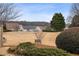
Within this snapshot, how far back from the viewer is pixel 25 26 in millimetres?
2469

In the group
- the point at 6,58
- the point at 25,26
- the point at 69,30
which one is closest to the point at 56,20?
the point at 69,30

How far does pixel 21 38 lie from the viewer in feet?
8.05

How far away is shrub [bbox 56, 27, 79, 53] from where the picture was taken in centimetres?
243

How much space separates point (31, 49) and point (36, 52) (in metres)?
0.07

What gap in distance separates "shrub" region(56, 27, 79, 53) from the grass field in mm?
61

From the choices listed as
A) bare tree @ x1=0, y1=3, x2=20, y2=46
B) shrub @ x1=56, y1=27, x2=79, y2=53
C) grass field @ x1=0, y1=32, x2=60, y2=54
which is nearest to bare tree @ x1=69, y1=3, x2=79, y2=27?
shrub @ x1=56, y1=27, x2=79, y2=53

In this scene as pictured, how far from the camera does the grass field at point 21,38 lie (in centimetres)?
244

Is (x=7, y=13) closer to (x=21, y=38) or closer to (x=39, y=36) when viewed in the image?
(x=21, y=38)

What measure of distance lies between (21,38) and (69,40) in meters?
0.53

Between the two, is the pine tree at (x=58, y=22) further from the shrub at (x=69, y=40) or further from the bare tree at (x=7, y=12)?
the bare tree at (x=7, y=12)

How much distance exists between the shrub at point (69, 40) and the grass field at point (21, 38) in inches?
2.4

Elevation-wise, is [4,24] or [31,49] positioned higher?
[4,24]

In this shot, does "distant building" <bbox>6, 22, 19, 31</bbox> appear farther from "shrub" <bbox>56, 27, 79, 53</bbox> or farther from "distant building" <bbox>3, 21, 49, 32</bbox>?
"shrub" <bbox>56, 27, 79, 53</bbox>

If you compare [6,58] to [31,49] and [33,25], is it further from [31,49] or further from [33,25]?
[33,25]
